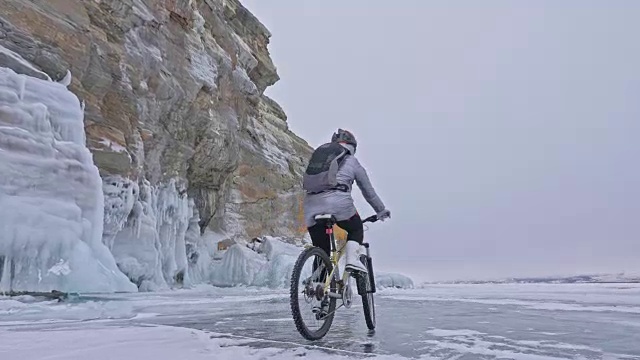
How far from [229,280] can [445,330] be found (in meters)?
23.2

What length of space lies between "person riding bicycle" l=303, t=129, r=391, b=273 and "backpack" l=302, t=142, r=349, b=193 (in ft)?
0.17

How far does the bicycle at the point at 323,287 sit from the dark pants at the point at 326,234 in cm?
5

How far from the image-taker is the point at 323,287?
12.2 feet

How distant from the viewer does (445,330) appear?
166 inches

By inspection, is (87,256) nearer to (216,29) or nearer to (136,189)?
(136,189)

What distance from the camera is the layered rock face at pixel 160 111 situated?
50.1ft

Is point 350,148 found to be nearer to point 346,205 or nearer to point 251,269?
point 346,205

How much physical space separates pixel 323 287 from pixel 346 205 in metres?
0.68

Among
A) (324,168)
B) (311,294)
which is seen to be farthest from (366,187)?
(311,294)

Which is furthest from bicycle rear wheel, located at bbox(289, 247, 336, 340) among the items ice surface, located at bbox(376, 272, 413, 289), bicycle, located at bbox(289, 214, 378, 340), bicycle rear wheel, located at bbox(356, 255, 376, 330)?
ice surface, located at bbox(376, 272, 413, 289)

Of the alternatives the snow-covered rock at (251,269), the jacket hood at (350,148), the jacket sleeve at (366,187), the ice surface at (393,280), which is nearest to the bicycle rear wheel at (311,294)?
the jacket sleeve at (366,187)

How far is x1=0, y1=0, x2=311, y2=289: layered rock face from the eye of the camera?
15.3 meters

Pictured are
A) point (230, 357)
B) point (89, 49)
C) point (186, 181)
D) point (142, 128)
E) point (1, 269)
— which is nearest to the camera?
point (230, 357)

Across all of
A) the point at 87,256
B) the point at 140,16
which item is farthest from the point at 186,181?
the point at 87,256
